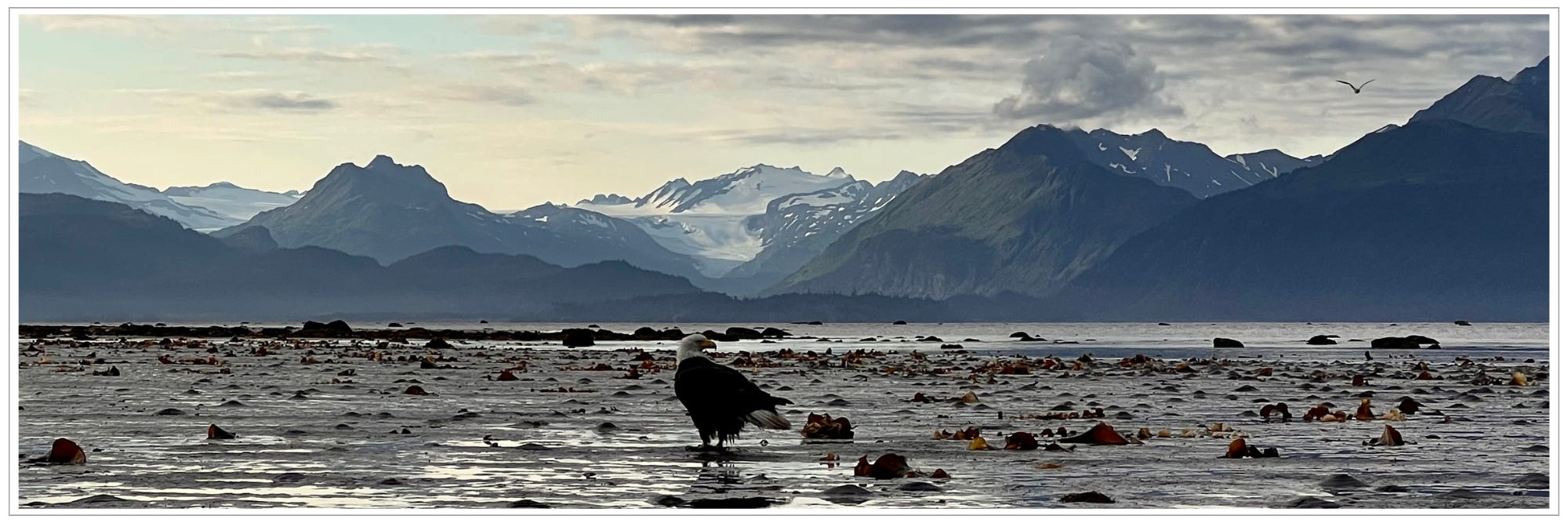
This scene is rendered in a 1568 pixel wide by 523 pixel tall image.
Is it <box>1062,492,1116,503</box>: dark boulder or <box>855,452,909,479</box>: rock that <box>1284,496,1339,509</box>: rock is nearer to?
<box>1062,492,1116,503</box>: dark boulder

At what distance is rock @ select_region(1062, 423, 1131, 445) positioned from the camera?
24062mm

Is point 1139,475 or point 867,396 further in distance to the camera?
point 867,396

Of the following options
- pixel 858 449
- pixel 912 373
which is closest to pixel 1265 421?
pixel 858 449

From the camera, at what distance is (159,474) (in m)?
19.0

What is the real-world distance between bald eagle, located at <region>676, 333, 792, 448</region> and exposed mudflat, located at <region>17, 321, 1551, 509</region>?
0.40 metres

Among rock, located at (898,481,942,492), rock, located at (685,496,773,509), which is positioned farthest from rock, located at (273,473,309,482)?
rock, located at (898,481,942,492)

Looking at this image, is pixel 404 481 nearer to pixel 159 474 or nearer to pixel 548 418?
pixel 159 474

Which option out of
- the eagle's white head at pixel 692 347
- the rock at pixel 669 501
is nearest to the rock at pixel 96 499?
the rock at pixel 669 501

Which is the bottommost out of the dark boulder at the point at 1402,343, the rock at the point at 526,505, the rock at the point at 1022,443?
the rock at the point at 526,505

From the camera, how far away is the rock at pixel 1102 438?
24.1 m

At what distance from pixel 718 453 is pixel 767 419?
1.59 meters

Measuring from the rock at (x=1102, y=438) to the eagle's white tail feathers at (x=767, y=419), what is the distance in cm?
405

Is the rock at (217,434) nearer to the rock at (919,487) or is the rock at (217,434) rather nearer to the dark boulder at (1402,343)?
the rock at (919,487)

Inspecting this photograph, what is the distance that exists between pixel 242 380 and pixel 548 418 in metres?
15.9
